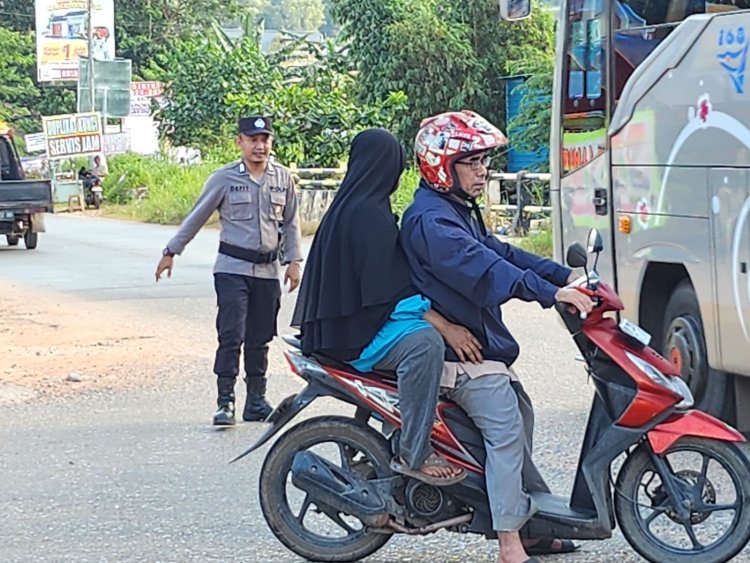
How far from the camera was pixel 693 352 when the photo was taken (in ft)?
26.1

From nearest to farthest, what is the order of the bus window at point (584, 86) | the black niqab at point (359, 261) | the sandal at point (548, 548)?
the black niqab at point (359, 261), the sandal at point (548, 548), the bus window at point (584, 86)

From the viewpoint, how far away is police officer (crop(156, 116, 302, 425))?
27.6ft

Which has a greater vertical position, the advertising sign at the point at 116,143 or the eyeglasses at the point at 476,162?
the eyeglasses at the point at 476,162

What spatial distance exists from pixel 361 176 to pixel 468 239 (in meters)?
0.53

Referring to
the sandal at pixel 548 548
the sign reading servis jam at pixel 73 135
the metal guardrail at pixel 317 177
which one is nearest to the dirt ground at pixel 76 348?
the sandal at pixel 548 548

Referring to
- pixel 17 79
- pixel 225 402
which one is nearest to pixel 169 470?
pixel 225 402

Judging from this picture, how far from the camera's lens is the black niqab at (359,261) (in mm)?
5191

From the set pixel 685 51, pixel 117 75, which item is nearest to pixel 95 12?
pixel 117 75

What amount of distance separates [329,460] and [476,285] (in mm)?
1010

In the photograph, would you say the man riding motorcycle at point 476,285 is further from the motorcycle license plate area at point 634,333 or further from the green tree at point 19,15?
the green tree at point 19,15

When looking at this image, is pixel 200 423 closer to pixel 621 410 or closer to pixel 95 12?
pixel 621 410

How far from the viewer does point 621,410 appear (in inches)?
198

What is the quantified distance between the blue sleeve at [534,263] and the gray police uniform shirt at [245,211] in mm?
3224

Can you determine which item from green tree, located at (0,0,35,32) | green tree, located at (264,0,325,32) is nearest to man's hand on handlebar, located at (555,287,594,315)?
green tree, located at (0,0,35,32)
